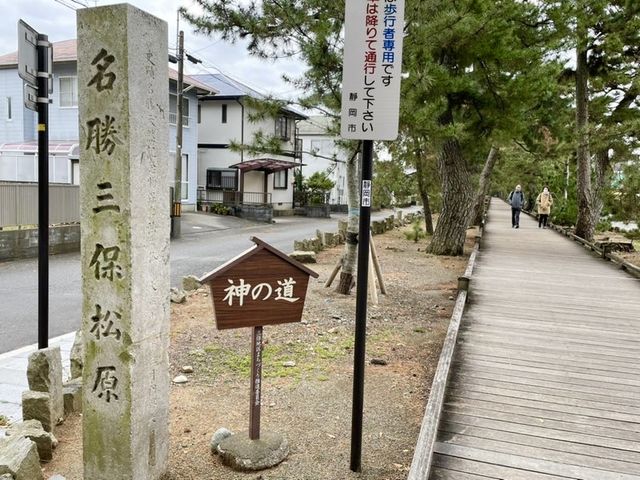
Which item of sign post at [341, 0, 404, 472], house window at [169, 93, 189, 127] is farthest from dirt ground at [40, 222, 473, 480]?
house window at [169, 93, 189, 127]

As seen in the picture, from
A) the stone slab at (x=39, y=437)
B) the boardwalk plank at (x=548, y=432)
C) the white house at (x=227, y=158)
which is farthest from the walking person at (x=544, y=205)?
the stone slab at (x=39, y=437)

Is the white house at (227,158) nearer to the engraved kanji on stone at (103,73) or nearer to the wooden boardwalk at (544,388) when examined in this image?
the wooden boardwalk at (544,388)

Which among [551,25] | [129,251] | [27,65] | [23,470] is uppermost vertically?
[551,25]

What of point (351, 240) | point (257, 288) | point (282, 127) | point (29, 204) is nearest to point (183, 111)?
point (282, 127)

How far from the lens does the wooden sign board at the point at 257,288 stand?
312cm

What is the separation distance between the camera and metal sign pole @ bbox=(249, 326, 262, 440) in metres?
3.37

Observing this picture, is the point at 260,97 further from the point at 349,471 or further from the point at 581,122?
the point at 581,122

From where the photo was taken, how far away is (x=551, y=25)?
37.9 feet

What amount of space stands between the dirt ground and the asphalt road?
5.63ft

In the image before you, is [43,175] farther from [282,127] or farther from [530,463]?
[282,127]

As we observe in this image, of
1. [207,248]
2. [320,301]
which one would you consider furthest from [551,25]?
[207,248]

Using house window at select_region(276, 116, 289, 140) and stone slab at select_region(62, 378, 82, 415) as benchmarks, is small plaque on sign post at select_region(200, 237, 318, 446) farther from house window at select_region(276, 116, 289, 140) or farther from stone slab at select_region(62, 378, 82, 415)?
house window at select_region(276, 116, 289, 140)

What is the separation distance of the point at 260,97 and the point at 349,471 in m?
6.47

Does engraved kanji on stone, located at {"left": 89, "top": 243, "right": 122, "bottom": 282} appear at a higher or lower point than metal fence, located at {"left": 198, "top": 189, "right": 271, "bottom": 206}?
lower
